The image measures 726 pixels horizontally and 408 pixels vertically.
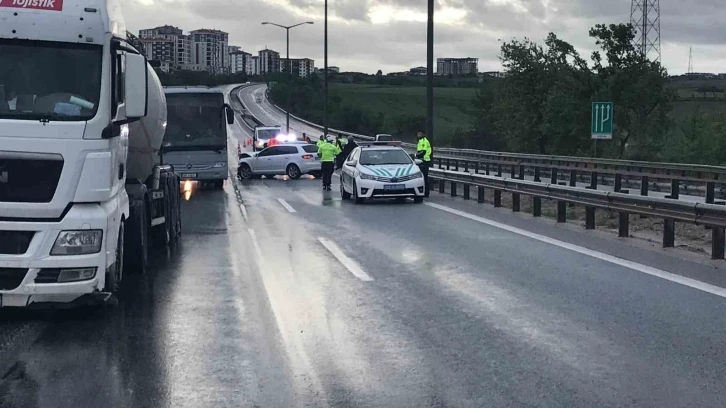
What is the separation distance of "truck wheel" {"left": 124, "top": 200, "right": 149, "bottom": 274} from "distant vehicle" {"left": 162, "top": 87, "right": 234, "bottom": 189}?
1874cm

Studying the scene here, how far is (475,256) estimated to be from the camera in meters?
13.4

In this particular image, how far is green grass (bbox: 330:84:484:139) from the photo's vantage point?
12762 centimetres

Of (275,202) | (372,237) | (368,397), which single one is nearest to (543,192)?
(372,237)

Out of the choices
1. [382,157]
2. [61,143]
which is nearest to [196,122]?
[382,157]

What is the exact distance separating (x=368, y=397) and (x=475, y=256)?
743 cm

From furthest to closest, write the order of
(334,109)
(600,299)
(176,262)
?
(334,109), (176,262), (600,299)

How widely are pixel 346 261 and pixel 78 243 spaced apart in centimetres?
532

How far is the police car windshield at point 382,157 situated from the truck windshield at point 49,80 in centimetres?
1618

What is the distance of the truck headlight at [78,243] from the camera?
8.18 metres

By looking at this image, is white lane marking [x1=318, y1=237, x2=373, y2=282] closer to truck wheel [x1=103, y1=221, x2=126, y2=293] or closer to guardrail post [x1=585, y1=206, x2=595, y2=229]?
truck wheel [x1=103, y1=221, x2=126, y2=293]

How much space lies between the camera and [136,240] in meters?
11.6

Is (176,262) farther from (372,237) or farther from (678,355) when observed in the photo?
(678,355)

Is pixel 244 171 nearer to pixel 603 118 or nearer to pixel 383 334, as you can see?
pixel 603 118

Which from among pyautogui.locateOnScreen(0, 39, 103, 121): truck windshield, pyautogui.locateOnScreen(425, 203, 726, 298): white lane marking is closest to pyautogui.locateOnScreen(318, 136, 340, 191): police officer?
pyautogui.locateOnScreen(425, 203, 726, 298): white lane marking
